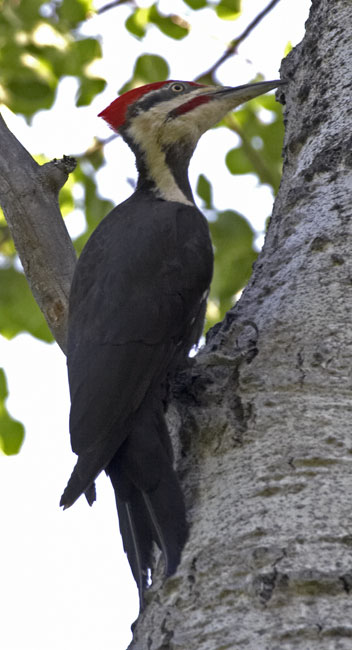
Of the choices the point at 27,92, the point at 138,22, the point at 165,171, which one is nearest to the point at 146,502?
the point at 165,171

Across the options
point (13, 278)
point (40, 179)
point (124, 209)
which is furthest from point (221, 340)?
point (13, 278)

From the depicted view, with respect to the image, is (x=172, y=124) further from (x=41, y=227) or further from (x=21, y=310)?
(x=41, y=227)

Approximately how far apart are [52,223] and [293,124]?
2.75 ft

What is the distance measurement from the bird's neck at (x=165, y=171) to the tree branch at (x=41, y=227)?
677mm

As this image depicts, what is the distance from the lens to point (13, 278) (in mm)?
4059

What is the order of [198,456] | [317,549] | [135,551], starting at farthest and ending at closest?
[135,551]
[198,456]
[317,549]

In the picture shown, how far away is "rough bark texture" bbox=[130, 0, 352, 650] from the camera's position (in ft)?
4.98

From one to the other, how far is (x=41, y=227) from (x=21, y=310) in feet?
4.56

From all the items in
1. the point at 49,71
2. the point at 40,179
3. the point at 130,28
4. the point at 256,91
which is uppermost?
the point at 130,28

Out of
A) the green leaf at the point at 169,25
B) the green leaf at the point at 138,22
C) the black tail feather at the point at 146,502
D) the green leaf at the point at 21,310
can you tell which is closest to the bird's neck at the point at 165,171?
the green leaf at the point at 21,310

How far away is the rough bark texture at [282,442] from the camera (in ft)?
4.98

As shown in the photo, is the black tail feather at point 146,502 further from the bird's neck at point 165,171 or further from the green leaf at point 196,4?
the green leaf at point 196,4

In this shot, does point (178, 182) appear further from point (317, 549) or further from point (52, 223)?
point (317, 549)

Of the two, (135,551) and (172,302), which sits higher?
(172,302)
